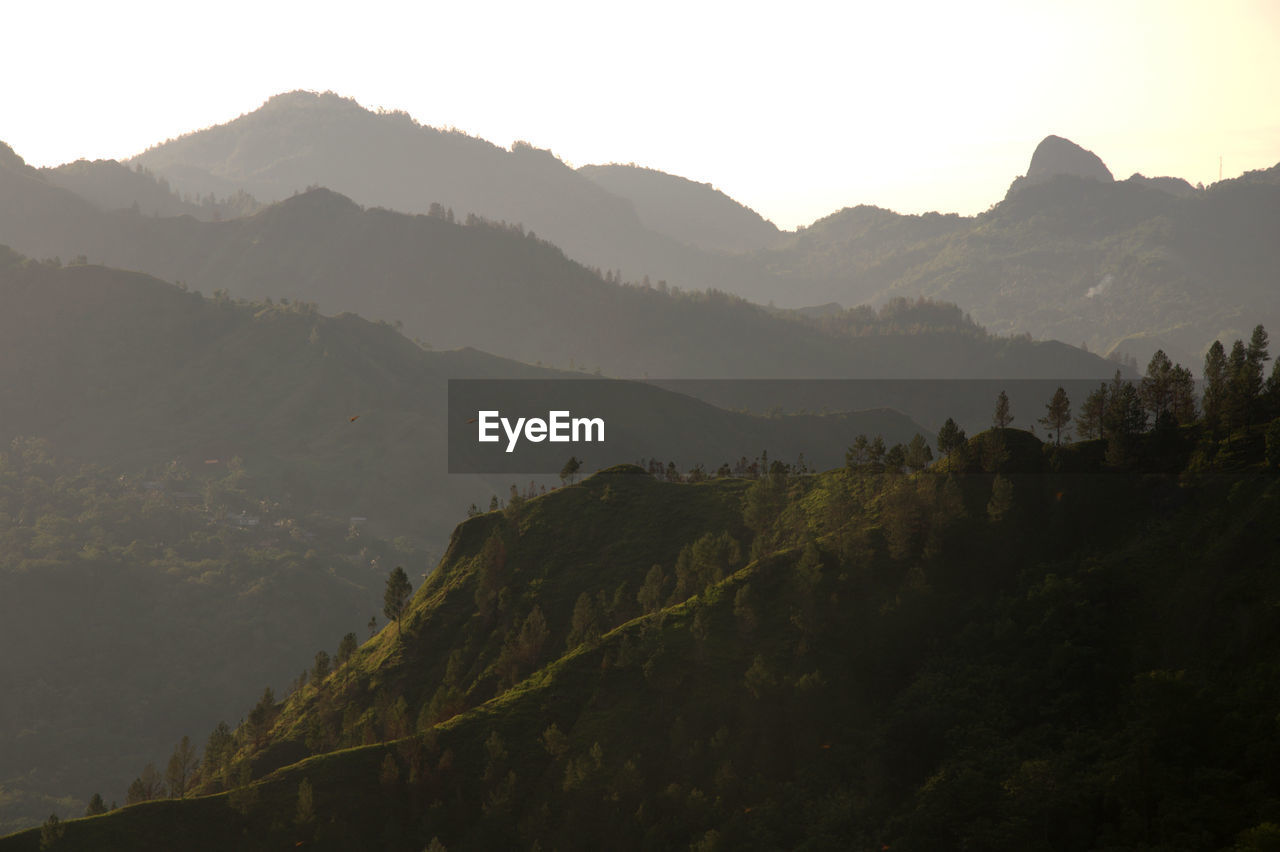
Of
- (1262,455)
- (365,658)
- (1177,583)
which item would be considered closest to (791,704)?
(1177,583)

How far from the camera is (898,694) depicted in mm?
94438

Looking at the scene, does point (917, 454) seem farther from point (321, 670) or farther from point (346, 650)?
point (321, 670)

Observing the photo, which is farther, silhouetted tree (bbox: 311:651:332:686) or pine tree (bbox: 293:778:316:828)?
silhouetted tree (bbox: 311:651:332:686)

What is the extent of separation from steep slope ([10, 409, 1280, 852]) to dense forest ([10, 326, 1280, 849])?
0.23 m

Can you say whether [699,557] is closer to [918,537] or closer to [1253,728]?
[918,537]

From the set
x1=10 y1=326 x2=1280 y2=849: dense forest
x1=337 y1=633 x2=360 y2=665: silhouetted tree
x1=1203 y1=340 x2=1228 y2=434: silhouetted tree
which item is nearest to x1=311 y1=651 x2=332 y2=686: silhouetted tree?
x1=337 y1=633 x2=360 y2=665: silhouetted tree

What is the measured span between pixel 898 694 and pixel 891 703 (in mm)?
1182

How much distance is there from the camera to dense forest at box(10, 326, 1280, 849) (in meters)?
79.1

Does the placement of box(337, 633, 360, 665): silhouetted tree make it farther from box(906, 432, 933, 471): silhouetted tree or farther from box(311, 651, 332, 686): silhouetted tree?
box(906, 432, 933, 471): silhouetted tree

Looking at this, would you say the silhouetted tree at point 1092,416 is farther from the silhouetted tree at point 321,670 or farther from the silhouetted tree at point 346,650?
the silhouetted tree at point 321,670

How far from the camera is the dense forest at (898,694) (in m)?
79.1

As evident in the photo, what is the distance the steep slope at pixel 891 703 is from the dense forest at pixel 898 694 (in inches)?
9.0

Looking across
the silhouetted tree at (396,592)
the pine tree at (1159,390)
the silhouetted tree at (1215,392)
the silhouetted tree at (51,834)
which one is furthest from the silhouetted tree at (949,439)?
the silhouetted tree at (51,834)

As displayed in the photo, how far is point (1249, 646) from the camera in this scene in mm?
82062
